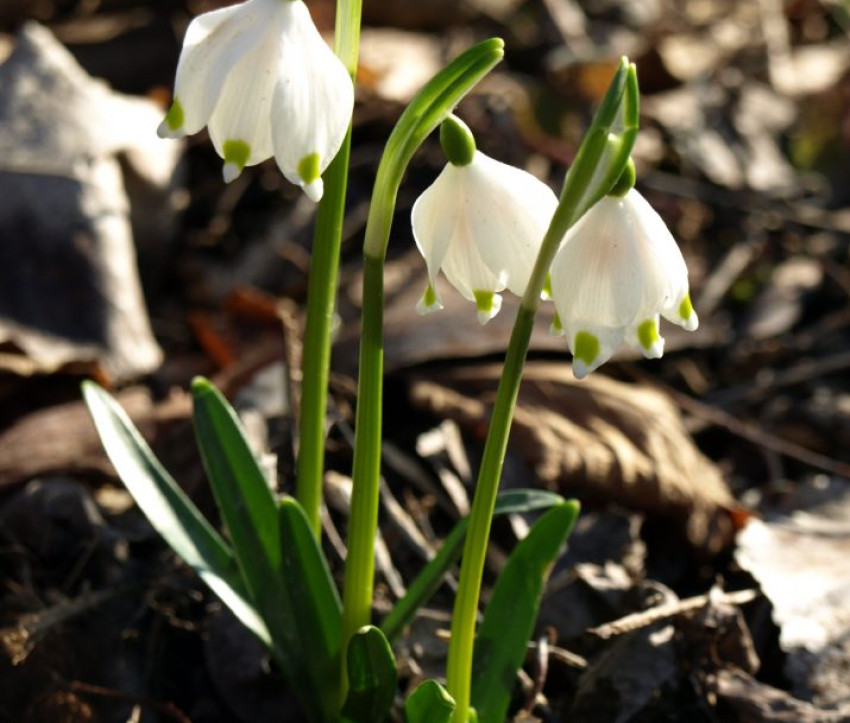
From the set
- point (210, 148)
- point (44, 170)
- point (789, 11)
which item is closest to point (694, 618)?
point (44, 170)

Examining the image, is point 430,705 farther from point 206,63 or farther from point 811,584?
point 811,584

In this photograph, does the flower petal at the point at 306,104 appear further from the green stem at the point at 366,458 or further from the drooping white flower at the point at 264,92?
the green stem at the point at 366,458

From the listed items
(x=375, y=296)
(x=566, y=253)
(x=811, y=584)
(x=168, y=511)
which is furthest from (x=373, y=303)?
(x=811, y=584)

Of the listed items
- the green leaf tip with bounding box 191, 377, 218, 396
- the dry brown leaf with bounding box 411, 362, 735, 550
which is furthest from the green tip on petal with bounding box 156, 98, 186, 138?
the dry brown leaf with bounding box 411, 362, 735, 550

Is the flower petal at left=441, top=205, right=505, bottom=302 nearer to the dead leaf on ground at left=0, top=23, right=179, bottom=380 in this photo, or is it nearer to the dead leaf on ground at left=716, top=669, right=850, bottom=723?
the dead leaf on ground at left=716, top=669, right=850, bottom=723

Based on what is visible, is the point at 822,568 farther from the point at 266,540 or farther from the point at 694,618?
the point at 266,540

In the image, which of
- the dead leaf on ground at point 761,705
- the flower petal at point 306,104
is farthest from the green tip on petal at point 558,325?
the dead leaf on ground at point 761,705
